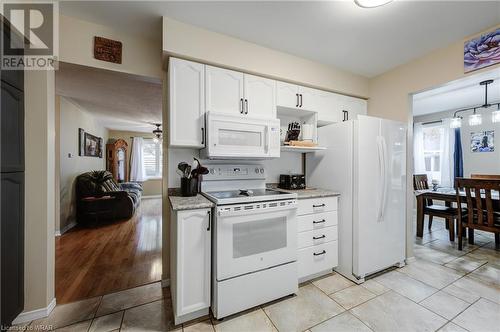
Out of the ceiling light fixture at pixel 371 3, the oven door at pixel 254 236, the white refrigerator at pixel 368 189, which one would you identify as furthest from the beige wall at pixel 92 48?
the white refrigerator at pixel 368 189

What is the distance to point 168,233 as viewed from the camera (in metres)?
2.15

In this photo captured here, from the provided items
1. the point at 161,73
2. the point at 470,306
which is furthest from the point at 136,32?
the point at 470,306

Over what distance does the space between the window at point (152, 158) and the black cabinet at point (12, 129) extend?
6.47m

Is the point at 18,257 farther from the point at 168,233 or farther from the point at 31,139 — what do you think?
the point at 168,233

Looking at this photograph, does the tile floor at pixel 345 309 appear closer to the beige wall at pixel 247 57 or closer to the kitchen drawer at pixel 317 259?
the kitchen drawer at pixel 317 259

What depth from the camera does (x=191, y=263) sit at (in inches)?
62.7

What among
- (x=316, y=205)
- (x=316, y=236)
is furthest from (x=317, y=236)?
(x=316, y=205)

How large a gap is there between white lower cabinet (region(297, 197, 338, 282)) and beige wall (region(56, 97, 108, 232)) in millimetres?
4098

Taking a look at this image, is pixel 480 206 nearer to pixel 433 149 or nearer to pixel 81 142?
pixel 433 149

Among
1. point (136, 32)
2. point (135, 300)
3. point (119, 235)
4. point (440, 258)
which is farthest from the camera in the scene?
point (119, 235)

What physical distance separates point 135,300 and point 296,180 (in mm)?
2075

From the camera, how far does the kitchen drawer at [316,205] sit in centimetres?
211

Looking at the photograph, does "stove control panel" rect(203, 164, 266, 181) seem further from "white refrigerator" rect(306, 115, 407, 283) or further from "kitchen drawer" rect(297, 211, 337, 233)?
"white refrigerator" rect(306, 115, 407, 283)

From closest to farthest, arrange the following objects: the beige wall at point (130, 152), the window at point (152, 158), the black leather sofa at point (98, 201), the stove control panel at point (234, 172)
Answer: the stove control panel at point (234, 172)
the black leather sofa at point (98, 201)
the beige wall at point (130, 152)
the window at point (152, 158)
